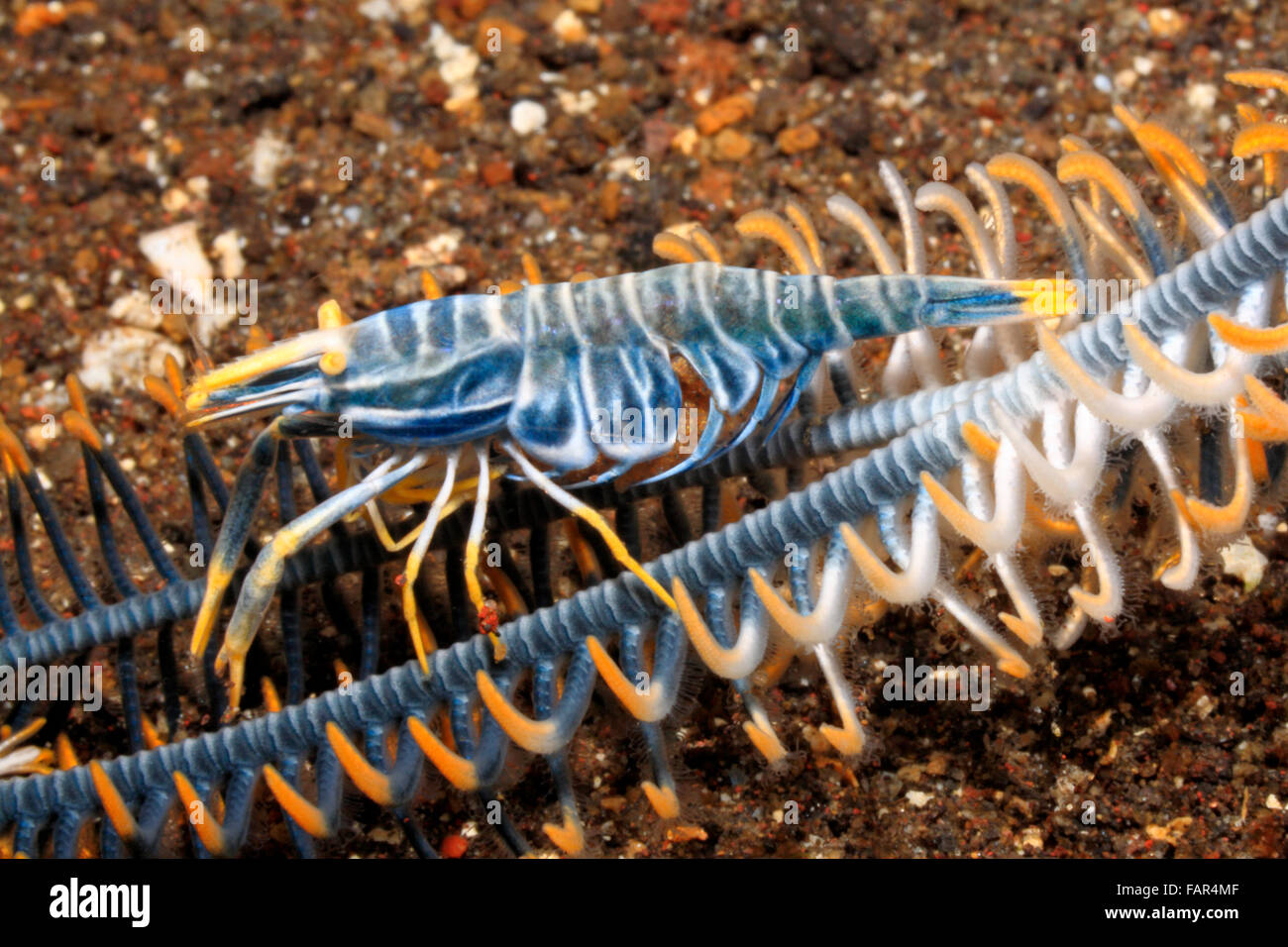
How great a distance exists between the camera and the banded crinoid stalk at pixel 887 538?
223cm

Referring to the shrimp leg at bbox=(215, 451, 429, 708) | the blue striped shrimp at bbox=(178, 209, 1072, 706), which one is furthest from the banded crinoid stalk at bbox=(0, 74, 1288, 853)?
the shrimp leg at bbox=(215, 451, 429, 708)

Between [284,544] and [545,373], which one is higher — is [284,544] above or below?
below

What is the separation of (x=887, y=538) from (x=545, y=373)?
80cm

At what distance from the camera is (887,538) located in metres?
2.40

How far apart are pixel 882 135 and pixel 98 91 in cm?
297

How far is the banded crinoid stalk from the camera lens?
2.23m

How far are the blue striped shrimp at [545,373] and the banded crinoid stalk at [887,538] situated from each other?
0.15m

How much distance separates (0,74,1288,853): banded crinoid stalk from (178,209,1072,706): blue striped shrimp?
0.48 ft

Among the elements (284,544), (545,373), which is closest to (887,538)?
(545,373)

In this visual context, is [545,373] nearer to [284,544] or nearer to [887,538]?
[284,544]

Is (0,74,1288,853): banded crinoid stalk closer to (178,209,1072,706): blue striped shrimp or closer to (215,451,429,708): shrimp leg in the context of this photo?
(178,209,1072,706): blue striped shrimp

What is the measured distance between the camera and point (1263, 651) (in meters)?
2.83

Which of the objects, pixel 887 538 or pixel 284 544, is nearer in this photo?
pixel 284 544

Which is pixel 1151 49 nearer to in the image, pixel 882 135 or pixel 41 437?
pixel 882 135
